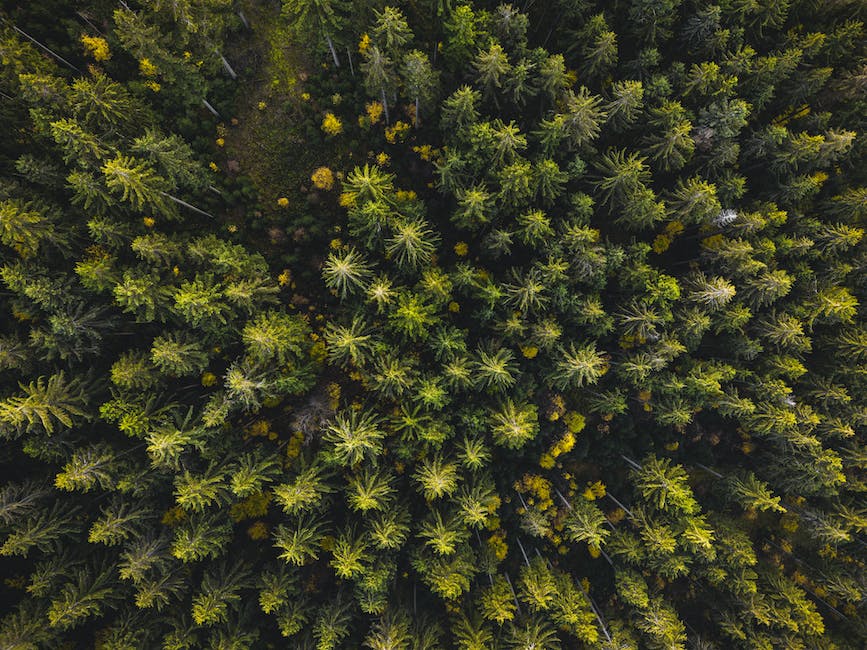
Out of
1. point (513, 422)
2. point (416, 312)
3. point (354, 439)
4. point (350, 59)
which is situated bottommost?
point (513, 422)

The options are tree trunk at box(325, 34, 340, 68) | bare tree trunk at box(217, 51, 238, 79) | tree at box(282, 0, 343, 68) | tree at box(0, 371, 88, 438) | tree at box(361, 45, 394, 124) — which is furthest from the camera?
bare tree trunk at box(217, 51, 238, 79)

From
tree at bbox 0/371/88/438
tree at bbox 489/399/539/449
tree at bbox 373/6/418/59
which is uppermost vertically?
tree at bbox 373/6/418/59

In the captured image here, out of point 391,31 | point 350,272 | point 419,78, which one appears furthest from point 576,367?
point 391,31

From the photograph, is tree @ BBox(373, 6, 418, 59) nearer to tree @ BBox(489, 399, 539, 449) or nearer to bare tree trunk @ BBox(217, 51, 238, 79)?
bare tree trunk @ BBox(217, 51, 238, 79)

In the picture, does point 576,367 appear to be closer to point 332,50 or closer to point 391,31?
point 391,31

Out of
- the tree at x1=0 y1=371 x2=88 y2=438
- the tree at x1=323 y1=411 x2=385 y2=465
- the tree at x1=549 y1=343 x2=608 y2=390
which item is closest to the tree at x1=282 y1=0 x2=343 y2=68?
the tree at x1=323 y1=411 x2=385 y2=465

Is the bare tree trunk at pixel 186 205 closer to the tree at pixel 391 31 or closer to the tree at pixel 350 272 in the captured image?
the tree at pixel 350 272

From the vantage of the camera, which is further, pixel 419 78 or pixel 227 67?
pixel 227 67

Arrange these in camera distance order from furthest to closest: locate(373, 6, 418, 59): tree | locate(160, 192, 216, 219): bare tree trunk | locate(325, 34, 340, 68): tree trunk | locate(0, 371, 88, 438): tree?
locate(325, 34, 340, 68): tree trunk → locate(160, 192, 216, 219): bare tree trunk → locate(373, 6, 418, 59): tree → locate(0, 371, 88, 438): tree

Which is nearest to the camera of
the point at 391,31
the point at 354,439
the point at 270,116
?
the point at 354,439

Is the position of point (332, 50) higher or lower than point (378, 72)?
higher
